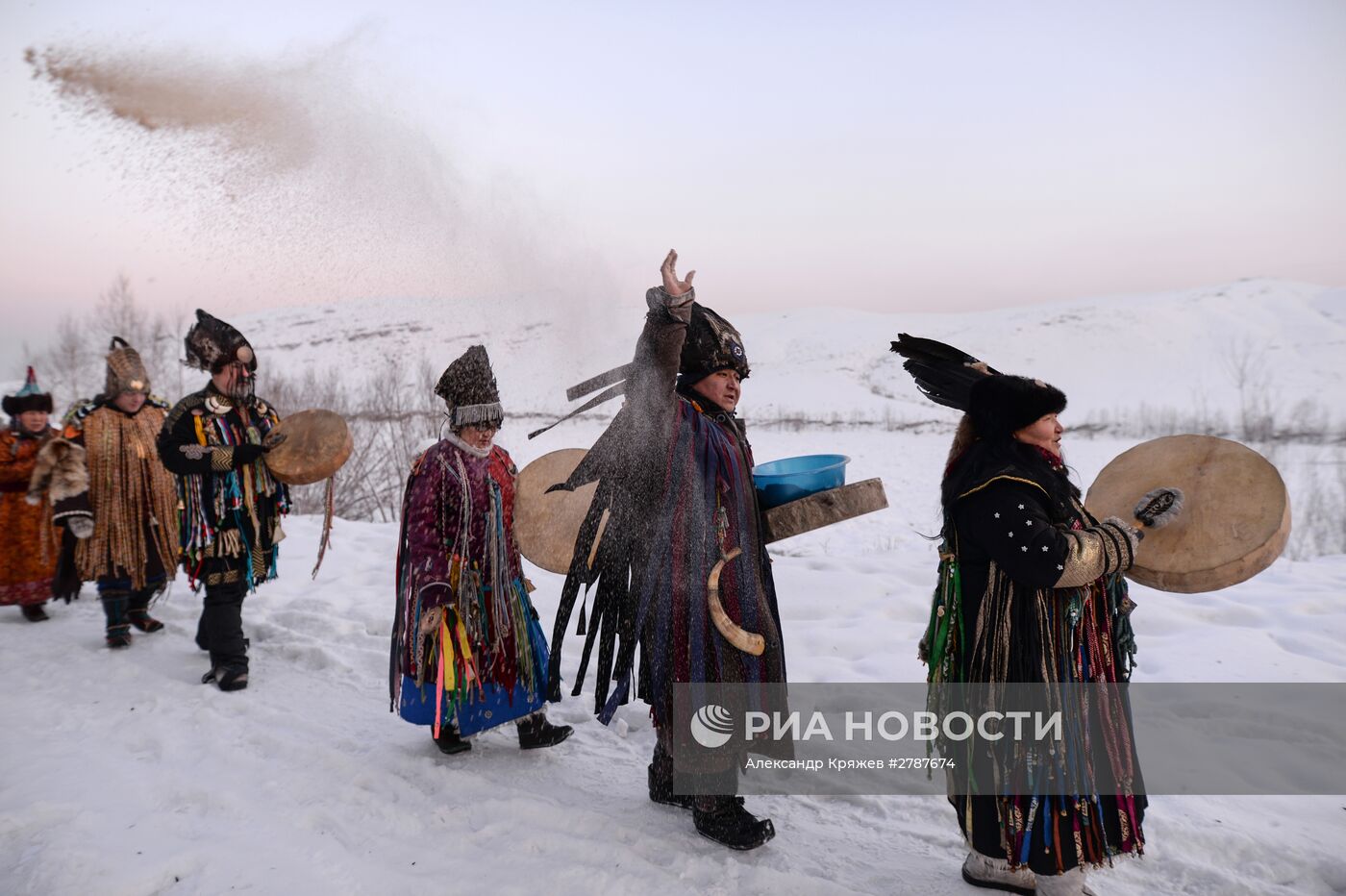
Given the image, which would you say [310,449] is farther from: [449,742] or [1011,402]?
[1011,402]

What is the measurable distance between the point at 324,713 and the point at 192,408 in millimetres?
1875

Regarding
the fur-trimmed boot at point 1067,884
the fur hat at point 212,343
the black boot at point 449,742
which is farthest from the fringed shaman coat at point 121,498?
the fur-trimmed boot at point 1067,884

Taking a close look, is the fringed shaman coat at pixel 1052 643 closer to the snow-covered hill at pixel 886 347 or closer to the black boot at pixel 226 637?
the snow-covered hill at pixel 886 347

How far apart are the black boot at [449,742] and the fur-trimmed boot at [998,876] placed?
7.08 ft

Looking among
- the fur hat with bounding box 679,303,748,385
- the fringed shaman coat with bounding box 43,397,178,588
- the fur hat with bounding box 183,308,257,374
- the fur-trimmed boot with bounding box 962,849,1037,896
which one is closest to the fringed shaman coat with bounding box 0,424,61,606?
the fringed shaman coat with bounding box 43,397,178,588

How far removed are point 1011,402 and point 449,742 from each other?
277cm

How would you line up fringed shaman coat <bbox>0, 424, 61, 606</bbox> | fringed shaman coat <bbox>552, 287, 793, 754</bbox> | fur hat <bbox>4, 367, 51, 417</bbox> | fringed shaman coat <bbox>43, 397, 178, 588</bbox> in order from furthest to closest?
fur hat <bbox>4, 367, 51, 417</bbox>
fringed shaman coat <bbox>0, 424, 61, 606</bbox>
fringed shaman coat <bbox>43, 397, 178, 588</bbox>
fringed shaman coat <bbox>552, 287, 793, 754</bbox>

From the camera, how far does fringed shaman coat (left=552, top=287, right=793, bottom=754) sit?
2.59 m

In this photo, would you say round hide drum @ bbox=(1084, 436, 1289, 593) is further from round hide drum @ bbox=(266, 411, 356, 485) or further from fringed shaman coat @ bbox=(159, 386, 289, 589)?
fringed shaman coat @ bbox=(159, 386, 289, 589)

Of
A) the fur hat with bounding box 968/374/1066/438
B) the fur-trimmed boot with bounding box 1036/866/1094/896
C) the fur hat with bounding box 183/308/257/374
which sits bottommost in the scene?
the fur-trimmed boot with bounding box 1036/866/1094/896

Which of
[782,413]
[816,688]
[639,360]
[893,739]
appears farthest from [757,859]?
[782,413]

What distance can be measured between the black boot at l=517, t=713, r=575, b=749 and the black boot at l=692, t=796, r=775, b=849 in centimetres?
101

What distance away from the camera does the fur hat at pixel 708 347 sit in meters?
2.61

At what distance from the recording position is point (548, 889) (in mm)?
2377
